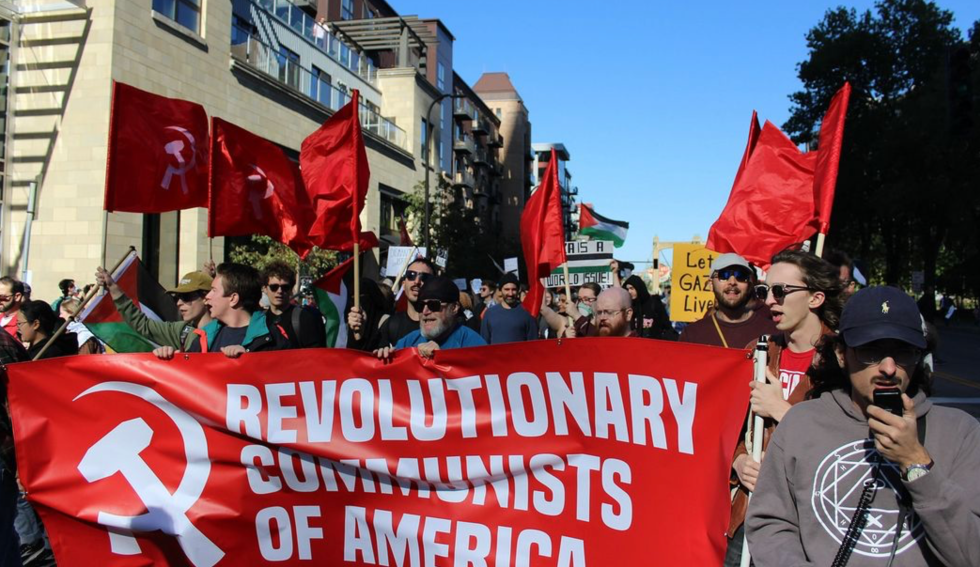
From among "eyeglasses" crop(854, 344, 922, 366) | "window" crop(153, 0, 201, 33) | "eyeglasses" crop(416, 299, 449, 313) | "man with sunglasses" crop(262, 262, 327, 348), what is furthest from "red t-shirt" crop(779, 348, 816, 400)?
"window" crop(153, 0, 201, 33)

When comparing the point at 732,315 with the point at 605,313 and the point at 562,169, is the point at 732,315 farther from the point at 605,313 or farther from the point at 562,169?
the point at 562,169

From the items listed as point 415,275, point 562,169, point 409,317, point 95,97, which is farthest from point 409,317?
point 562,169

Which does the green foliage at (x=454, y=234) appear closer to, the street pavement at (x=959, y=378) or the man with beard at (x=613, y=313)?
the street pavement at (x=959, y=378)

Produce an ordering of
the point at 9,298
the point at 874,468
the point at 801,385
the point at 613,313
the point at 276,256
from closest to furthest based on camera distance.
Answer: the point at 874,468, the point at 801,385, the point at 613,313, the point at 9,298, the point at 276,256

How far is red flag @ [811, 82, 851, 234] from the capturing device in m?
4.64

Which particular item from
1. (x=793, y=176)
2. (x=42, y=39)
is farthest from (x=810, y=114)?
(x=793, y=176)

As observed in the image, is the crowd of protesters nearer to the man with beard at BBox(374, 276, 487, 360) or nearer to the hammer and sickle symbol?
the man with beard at BBox(374, 276, 487, 360)

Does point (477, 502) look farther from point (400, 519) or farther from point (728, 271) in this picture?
point (728, 271)

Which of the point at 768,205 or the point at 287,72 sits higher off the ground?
the point at 287,72

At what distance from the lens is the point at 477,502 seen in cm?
386

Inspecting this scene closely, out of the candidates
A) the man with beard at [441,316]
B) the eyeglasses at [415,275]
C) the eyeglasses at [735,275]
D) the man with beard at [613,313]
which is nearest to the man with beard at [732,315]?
the eyeglasses at [735,275]

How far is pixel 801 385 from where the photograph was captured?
3.08 m

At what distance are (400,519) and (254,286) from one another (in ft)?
6.20

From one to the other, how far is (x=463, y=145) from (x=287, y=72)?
102ft
